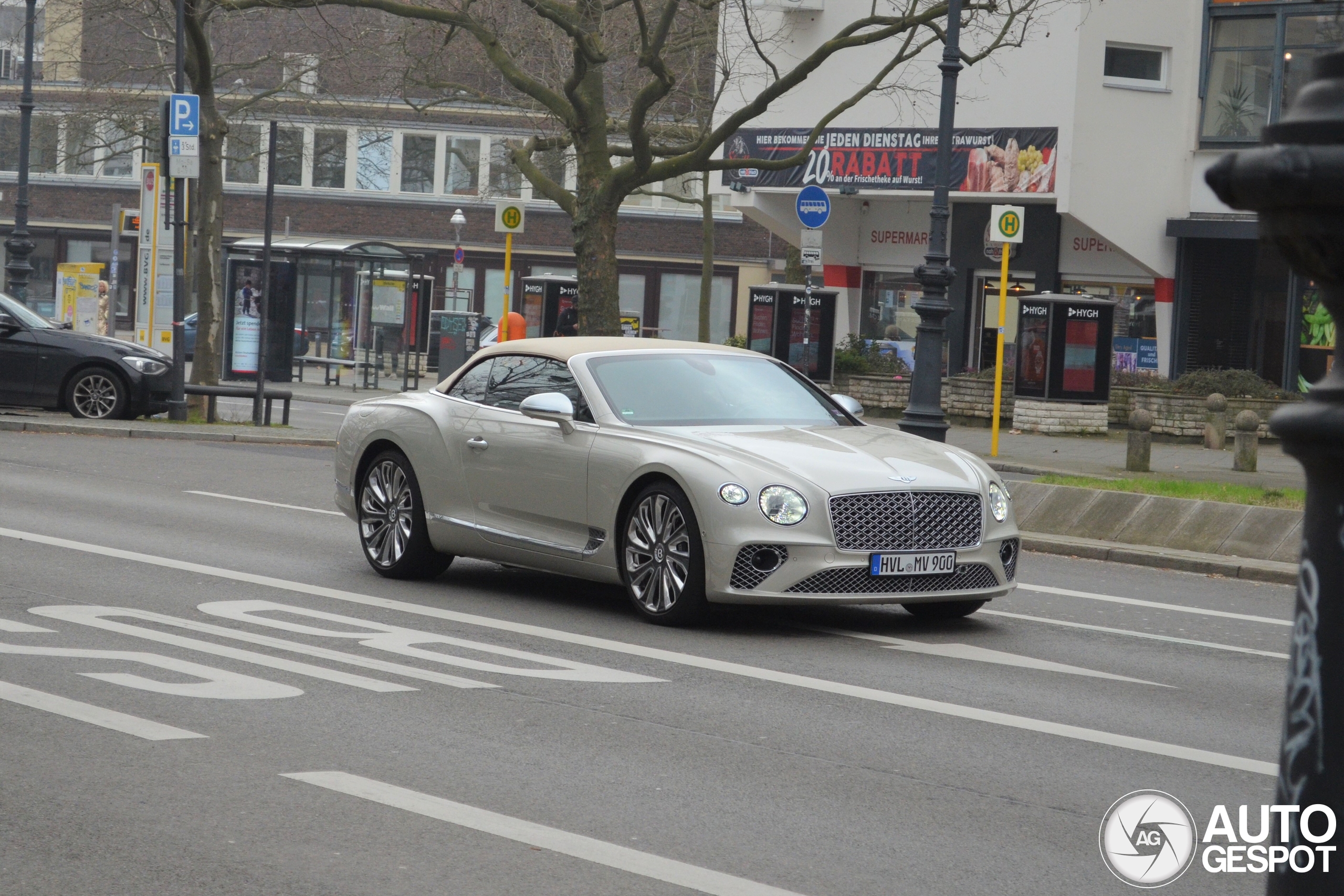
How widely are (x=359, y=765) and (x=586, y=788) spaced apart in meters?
0.80

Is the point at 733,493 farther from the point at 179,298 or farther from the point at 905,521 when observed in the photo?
the point at 179,298

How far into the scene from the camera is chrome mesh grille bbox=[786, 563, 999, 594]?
9.23 m

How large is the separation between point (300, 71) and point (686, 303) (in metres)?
16.3

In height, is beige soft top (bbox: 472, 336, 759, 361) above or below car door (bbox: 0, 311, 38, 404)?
above

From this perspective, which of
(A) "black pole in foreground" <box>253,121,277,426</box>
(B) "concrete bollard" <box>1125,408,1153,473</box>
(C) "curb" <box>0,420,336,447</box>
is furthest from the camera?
(A) "black pole in foreground" <box>253,121,277,426</box>

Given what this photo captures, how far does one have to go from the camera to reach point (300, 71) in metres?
47.5

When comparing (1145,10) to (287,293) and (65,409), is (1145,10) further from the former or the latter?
(65,409)

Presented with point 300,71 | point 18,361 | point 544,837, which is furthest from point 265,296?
point 300,71

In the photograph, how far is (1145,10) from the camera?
33719 millimetres

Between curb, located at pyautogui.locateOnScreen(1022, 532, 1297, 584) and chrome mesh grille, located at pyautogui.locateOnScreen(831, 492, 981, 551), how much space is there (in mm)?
4085

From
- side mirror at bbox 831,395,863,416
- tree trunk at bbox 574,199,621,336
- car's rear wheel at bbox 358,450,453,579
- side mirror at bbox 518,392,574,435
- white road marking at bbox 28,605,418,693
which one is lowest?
white road marking at bbox 28,605,418,693

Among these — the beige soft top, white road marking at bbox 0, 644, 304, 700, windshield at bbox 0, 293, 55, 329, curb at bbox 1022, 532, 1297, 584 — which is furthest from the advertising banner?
white road marking at bbox 0, 644, 304, 700

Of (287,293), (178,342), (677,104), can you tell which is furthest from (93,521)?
(677,104)

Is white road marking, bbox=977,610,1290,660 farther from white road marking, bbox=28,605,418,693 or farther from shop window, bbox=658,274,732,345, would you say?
shop window, bbox=658,274,732,345
